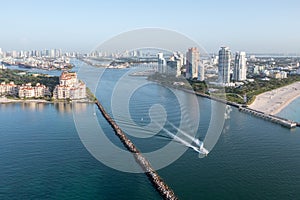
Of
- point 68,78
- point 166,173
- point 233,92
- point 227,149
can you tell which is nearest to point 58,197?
point 166,173

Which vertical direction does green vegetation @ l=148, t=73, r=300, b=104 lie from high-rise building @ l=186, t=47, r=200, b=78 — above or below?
below

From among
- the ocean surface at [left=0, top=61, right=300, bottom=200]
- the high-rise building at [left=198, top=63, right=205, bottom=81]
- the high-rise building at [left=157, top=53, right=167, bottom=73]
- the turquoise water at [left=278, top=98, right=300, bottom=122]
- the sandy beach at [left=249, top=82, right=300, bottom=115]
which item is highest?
the high-rise building at [left=157, top=53, right=167, bottom=73]

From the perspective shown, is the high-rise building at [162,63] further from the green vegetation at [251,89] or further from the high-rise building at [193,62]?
the green vegetation at [251,89]

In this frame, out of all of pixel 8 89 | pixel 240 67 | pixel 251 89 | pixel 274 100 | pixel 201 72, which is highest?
pixel 240 67

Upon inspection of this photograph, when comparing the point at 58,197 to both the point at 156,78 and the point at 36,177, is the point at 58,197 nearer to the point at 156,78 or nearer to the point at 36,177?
the point at 36,177

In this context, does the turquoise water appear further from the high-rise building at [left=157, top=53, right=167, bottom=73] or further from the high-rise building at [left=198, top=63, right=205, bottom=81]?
the high-rise building at [left=157, top=53, right=167, bottom=73]

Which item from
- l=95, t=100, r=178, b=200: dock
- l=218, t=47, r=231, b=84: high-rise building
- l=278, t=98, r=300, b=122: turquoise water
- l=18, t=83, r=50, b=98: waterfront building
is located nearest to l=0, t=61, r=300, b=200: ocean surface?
l=95, t=100, r=178, b=200: dock

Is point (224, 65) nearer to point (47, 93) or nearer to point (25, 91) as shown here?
point (47, 93)

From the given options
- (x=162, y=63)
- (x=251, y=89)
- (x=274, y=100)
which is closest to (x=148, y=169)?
(x=274, y=100)
